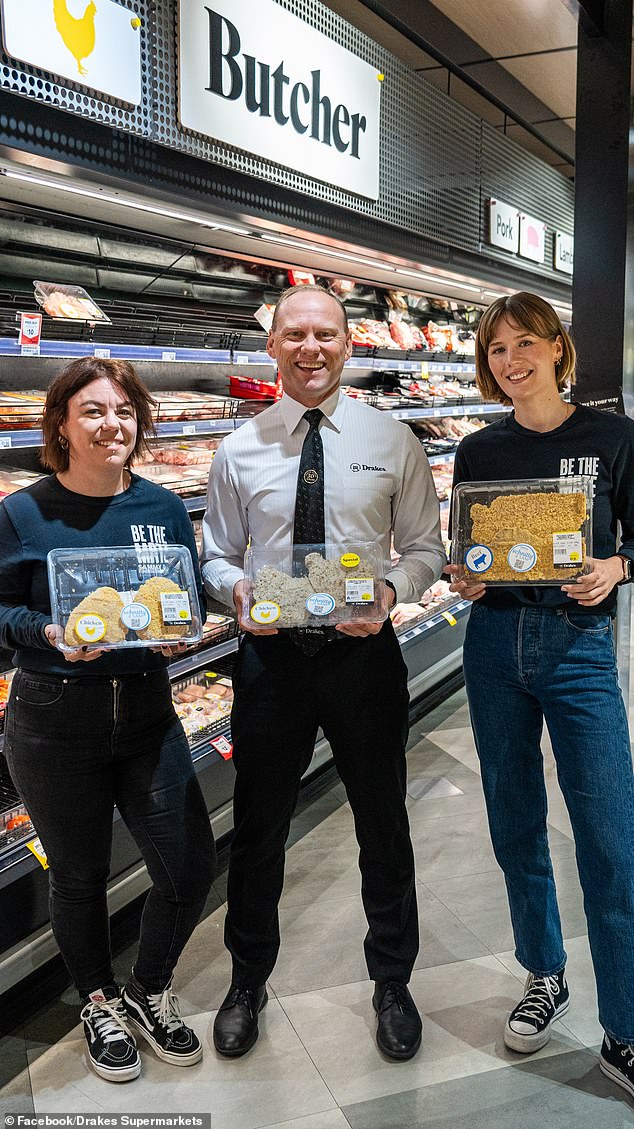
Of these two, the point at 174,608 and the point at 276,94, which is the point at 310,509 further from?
the point at 276,94

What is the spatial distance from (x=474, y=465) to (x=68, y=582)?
3.31 ft

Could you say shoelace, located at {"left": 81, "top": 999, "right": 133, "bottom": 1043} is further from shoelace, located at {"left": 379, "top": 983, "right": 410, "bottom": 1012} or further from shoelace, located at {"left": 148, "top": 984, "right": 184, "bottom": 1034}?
shoelace, located at {"left": 379, "top": 983, "right": 410, "bottom": 1012}

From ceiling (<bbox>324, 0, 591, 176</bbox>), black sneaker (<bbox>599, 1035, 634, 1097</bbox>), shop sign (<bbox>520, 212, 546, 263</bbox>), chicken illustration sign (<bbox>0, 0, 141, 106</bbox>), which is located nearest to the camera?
black sneaker (<bbox>599, 1035, 634, 1097</bbox>)

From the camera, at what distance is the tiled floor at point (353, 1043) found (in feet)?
6.73

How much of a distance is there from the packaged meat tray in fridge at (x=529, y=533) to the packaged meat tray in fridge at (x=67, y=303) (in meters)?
1.46

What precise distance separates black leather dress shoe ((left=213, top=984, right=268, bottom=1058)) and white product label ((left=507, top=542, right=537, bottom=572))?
51.3 inches

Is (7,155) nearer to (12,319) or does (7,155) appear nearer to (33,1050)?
(12,319)

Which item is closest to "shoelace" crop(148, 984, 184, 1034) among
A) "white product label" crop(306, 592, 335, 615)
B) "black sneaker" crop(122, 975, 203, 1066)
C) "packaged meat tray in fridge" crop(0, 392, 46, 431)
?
"black sneaker" crop(122, 975, 203, 1066)

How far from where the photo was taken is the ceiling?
189 inches

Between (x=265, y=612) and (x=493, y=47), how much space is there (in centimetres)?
505

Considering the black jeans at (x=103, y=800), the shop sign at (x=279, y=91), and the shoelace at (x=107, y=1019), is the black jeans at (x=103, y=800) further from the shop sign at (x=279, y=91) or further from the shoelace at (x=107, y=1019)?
the shop sign at (x=279, y=91)

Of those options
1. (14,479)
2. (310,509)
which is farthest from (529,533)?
(14,479)

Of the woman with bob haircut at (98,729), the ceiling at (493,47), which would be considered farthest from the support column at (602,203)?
the woman with bob haircut at (98,729)

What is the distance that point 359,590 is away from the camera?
2.02 m
